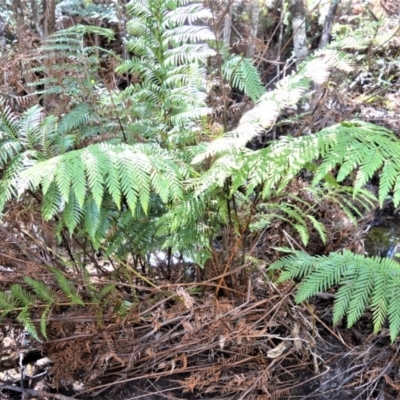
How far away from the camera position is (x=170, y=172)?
1.54m

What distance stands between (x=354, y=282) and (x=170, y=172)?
83 centimetres

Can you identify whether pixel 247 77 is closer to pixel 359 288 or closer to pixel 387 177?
pixel 387 177

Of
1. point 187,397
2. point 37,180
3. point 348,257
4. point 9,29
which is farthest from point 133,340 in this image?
point 9,29

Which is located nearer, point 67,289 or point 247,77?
point 67,289

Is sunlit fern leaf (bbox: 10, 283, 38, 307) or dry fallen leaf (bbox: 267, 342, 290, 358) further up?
sunlit fern leaf (bbox: 10, 283, 38, 307)

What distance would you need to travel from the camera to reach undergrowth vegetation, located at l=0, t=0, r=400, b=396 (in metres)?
1.42

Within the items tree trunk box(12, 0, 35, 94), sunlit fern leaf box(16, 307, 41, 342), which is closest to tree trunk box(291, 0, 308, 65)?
tree trunk box(12, 0, 35, 94)

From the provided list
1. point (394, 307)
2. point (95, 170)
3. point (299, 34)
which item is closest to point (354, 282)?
point (394, 307)

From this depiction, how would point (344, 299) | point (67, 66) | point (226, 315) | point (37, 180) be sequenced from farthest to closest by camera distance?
point (67, 66) < point (226, 315) < point (344, 299) < point (37, 180)

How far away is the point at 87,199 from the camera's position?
166 cm

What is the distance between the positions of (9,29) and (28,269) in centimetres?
405

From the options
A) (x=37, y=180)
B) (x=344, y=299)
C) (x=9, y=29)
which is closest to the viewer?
(x=37, y=180)

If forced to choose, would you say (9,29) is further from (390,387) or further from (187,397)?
(390,387)

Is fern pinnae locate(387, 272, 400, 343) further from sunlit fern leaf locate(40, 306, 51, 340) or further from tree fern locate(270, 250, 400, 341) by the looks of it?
sunlit fern leaf locate(40, 306, 51, 340)
